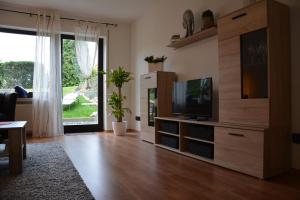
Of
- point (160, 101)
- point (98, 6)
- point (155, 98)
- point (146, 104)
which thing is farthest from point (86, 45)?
point (160, 101)

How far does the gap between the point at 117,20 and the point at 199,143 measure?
3834 mm

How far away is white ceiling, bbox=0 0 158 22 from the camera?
457 centimetres

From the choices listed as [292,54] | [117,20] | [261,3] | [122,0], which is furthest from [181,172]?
[117,20]

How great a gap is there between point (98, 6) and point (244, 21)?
10.7ft

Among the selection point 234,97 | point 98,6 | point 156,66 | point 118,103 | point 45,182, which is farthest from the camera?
point 118,103

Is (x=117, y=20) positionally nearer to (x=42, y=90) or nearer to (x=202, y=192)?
(x=42, y=90)

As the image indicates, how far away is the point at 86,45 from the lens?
5.33 m

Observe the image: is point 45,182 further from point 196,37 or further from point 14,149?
point 196,37

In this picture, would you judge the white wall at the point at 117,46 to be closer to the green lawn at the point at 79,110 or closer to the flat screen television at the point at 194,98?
the green lawn at the point at 79,110

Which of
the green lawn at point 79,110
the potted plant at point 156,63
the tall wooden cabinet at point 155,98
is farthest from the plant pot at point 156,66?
the green lawn at point 79,110

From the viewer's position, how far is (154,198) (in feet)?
5.82

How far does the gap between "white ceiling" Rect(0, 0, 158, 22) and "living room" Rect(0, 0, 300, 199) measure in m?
0.04

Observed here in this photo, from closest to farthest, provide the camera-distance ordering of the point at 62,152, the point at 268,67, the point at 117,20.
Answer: the point at 268,67 → the point at 62,152 → the point at 117,20

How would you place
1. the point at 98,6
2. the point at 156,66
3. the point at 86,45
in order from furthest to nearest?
1. the point at 86,45
2. the point at 98,6
3. the point at 156,66
